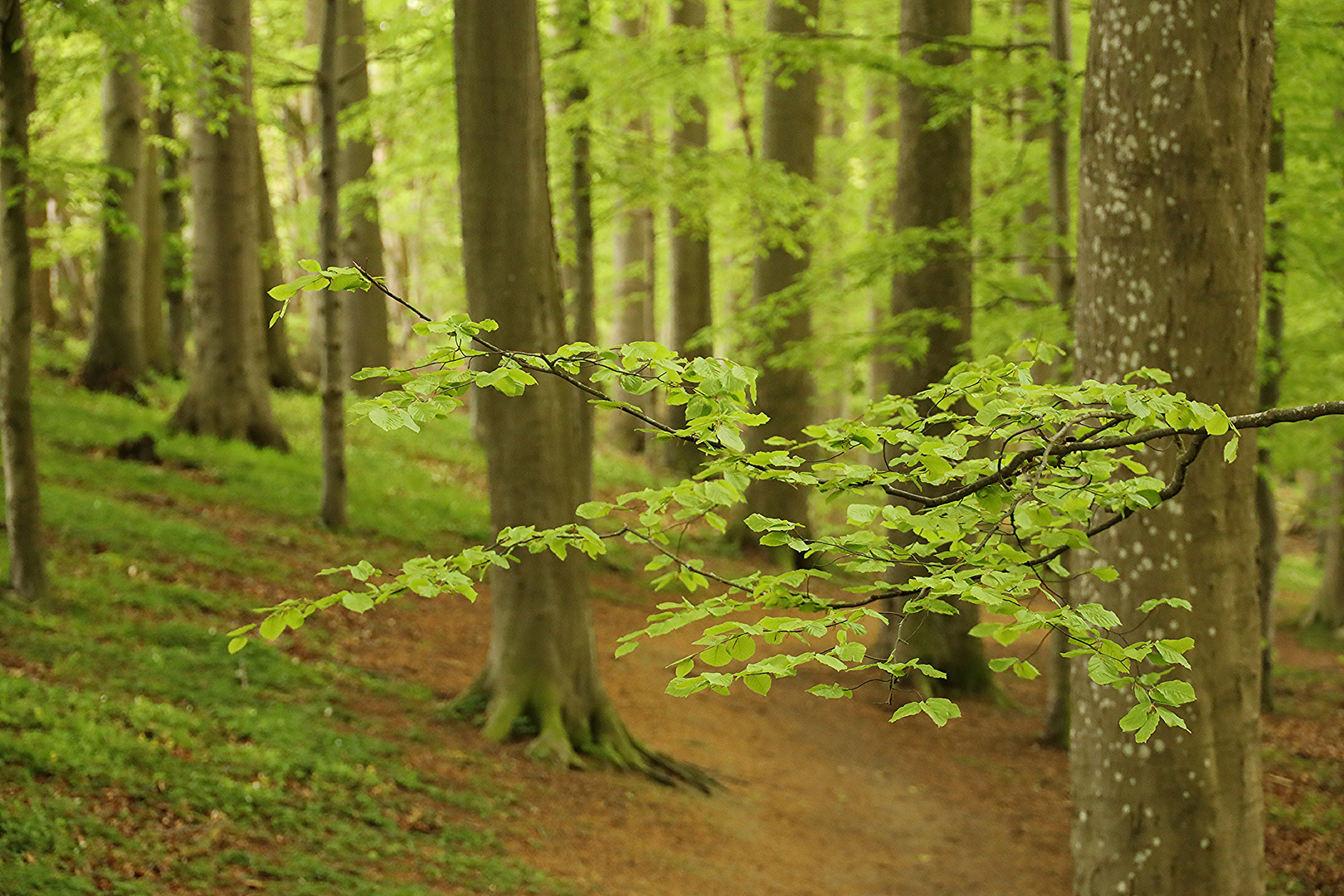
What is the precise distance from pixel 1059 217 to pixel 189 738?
27.7 feet

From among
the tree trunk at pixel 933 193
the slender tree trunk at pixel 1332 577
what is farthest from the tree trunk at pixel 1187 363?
the slender tree trunk at pixel 1332 577

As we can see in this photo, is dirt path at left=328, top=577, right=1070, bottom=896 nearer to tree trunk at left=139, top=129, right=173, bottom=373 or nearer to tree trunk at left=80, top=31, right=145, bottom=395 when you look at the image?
tree trunk at left=80, top=31, right=145, bottom=395

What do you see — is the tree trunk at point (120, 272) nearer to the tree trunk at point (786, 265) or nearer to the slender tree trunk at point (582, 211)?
the slender tree trunk at point (582, 211)

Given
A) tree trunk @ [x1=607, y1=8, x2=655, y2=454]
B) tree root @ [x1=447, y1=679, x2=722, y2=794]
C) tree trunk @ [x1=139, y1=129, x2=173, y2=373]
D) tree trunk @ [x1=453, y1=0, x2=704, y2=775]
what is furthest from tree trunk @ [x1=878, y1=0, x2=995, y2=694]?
tree trunk @ [x1=139, y1=129, x2=173, y2=373]

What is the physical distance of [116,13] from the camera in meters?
6.60

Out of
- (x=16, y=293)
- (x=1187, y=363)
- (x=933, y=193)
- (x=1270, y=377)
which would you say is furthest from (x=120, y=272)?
(x=1270, y=377)

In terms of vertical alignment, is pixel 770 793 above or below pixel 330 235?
below

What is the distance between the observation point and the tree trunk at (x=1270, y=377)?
348 inches

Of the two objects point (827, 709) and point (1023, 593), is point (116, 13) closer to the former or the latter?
point (1023, 593)

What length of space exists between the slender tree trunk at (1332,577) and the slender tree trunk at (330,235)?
15.4 m

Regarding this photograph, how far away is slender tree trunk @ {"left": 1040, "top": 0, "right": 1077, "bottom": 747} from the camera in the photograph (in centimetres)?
906

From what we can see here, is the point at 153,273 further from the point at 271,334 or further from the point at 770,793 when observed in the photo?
the point at 770,793

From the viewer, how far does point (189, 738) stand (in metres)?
5.86

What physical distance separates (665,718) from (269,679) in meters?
3.58
